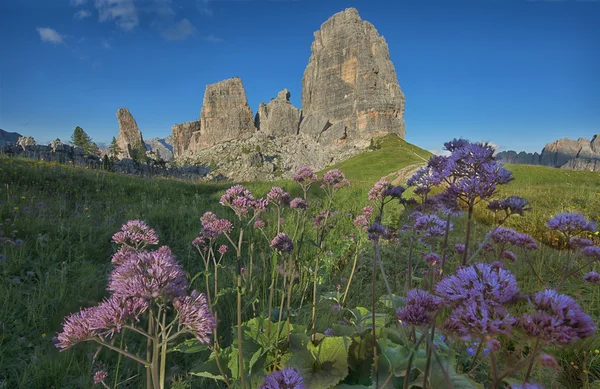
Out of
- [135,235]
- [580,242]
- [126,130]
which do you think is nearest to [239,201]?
[135,235]

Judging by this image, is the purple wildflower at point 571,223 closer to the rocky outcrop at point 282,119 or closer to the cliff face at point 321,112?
the cliff face at point 321,112

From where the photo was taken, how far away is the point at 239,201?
281 cm

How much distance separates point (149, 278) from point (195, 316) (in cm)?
30

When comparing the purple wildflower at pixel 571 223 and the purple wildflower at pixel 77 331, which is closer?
the purple wildflower at pixel 77 331

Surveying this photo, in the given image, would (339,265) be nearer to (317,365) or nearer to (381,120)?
(317,365)

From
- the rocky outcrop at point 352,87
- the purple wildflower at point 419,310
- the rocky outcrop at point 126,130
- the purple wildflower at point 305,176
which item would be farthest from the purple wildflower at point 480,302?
the rocky outcrop at point 126,130

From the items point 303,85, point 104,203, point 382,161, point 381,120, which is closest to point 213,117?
point 303,85

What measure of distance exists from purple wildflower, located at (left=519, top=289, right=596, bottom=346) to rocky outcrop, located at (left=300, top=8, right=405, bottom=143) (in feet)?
376

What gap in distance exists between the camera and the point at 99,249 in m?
5.05

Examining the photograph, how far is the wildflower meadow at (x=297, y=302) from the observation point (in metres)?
1.24

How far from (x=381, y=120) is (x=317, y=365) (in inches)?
4634

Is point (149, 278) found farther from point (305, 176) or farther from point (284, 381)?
point (305, 176)

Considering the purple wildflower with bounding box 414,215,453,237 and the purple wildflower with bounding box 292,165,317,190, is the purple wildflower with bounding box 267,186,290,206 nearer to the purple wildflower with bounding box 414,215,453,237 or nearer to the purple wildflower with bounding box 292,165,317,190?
the purple wildflower with bounding box 292,165,317,190

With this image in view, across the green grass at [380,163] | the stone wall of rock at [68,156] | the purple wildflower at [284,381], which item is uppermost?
the green grass at [380,163]
